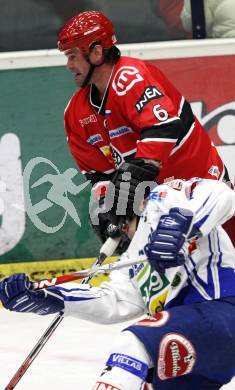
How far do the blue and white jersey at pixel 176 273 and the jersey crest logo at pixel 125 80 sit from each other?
44.2 inches

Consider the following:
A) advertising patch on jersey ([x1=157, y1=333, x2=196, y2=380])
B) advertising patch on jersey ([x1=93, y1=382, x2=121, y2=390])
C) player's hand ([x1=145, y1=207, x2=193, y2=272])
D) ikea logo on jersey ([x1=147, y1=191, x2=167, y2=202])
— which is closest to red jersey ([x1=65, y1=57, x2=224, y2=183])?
ikea logo on jersey ([x1=147, y1=191, x2=167, y2=202])

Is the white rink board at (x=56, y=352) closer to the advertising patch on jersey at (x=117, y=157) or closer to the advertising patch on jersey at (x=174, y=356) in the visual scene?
the advertising patch on jersey at (x=117, y=157)

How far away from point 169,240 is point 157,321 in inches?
8.8

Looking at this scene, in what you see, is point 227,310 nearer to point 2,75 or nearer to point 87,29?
point 87,29

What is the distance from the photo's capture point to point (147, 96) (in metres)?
4.41

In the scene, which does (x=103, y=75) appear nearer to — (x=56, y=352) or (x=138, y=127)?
(x=138, y=127)

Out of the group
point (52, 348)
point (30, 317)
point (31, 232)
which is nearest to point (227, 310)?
point (52, 348)

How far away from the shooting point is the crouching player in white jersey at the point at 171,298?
3029mm

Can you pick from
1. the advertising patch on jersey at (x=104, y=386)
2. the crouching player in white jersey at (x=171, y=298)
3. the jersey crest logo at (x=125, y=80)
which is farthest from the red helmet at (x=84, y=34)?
the advertising patch on jersey at (x=104, y=386)

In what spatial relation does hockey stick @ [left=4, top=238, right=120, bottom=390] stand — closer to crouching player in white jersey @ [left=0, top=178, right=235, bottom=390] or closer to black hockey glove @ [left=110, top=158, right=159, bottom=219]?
black hockey glove @ [left=110, top=158, right=159, bottom=219]

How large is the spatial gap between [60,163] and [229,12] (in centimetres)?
121

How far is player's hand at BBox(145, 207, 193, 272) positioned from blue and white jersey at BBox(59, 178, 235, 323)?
0.22 feet

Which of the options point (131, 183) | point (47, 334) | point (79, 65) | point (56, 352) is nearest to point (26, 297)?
point (47, 334)

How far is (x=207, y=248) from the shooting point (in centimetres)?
328
